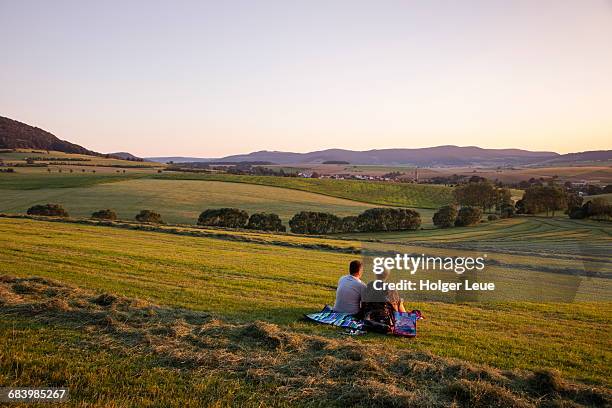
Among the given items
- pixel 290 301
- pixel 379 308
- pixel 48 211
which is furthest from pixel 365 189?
pixel 379 308

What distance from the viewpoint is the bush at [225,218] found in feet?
206

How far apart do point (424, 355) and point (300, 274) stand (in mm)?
11555

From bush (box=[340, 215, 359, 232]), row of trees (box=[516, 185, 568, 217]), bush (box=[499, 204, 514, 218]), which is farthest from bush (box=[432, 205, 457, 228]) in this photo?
row of trees (box=[516, 185, 568, 217])

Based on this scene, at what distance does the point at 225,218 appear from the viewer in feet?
207

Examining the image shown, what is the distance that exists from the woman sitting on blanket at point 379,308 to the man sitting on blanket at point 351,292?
168 millimetres

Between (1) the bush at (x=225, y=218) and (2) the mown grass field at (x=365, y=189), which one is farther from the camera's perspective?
(2) the mown grass field at (x=365, y=189)

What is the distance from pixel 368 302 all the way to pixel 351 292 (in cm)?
51

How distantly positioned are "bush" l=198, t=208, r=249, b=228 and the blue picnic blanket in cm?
5174

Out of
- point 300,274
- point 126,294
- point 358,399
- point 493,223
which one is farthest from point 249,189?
point 358,399

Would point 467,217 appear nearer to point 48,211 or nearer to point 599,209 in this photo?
point 599,209

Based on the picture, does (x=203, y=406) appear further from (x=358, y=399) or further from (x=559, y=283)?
(x=559, y=283)

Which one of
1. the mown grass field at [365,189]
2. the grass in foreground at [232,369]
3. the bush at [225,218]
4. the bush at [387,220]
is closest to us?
the grass in foreground at [232,369]

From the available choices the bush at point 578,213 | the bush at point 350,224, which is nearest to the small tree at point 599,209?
the bush at point 578,213

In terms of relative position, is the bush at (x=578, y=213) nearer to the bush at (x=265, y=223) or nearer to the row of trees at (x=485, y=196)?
the row of trees at (x=485, y=196)
